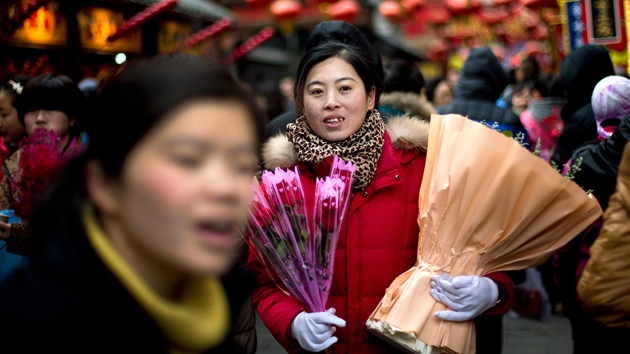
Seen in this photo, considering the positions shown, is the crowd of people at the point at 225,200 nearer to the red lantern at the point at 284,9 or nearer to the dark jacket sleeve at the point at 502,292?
the dark jacket sleeve at the point at 502,292

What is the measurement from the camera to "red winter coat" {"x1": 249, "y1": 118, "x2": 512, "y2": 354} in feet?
9.41

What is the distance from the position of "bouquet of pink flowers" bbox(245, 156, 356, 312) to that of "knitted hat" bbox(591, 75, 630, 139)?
1.56 meters

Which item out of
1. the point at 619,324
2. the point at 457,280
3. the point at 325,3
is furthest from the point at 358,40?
the point at 325,3

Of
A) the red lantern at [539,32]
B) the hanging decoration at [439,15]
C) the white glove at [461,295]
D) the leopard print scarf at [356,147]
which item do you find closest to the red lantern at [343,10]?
the hanging decoration at [439,15]

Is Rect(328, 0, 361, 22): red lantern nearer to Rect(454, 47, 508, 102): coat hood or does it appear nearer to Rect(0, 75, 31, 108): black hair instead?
Rect(454, 47, 508, 102): coat hood

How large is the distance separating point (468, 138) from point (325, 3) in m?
15.1

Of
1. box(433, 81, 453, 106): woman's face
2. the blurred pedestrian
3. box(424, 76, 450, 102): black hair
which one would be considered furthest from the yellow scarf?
box(424, 76, 450, 102): black hair

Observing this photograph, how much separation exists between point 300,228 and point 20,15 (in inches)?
335

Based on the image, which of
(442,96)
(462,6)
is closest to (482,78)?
(442,96)

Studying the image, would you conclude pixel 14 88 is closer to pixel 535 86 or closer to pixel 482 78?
pixel 482 78

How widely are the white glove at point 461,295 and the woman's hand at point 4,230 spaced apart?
6.99ft

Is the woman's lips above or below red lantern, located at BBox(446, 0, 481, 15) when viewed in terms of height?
below

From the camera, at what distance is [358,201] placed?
115 inches

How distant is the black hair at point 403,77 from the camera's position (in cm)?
554
